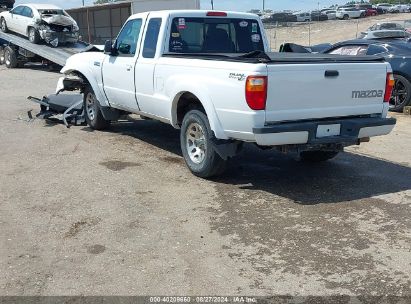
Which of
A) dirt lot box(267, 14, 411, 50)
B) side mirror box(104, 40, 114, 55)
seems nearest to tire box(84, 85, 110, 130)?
side mirror box(104, 40, 114, 55)

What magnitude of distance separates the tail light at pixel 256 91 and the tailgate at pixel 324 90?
0.07 metres

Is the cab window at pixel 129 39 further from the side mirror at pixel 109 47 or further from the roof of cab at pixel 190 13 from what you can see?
the roof of cab at pixel 190 13

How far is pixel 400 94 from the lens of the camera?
11.4 meters

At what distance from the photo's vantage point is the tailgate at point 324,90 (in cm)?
554

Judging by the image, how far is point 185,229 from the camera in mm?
5035

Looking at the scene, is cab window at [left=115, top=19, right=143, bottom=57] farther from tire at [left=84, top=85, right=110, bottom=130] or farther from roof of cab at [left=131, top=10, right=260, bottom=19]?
tire at [left=84, top=85, right=110, bottom=130]

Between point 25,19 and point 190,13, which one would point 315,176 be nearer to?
point 190,13

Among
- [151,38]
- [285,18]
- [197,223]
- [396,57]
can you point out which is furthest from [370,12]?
[197,223]

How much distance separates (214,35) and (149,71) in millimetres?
1078

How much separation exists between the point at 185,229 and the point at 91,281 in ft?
4.11

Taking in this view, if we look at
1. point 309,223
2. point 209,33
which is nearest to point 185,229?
point 309,223

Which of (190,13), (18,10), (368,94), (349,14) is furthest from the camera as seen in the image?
(349,14)

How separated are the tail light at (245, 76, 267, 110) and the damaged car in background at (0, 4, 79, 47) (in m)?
16.0

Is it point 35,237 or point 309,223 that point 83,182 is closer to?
point 35,237
